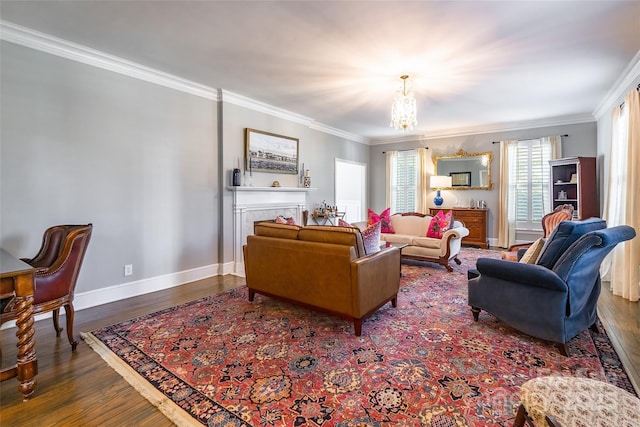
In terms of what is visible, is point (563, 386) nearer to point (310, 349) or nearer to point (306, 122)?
point (310, 349)

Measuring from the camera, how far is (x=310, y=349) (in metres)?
2.38

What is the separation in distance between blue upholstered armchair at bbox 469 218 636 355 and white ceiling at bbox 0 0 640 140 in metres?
1.80

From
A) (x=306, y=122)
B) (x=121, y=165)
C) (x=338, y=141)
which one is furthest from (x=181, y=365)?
(x=338, y=141)

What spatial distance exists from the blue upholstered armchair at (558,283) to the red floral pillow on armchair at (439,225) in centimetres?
235

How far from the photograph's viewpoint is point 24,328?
5.93 ft

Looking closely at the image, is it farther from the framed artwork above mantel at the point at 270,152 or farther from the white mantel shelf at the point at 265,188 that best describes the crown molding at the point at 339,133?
the white mantel shelf at the point at 265,188

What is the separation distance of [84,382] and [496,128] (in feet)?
25.3

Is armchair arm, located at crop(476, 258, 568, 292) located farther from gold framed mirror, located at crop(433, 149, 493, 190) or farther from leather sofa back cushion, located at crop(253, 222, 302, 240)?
gold framed mirror, located at crop(433, 149, 493, 190)

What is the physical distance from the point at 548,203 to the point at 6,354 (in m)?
8.13

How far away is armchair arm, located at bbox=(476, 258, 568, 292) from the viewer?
7.39 ft

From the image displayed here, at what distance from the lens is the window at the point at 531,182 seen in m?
6.25

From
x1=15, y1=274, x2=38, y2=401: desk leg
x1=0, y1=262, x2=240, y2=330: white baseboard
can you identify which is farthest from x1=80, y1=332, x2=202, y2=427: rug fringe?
x1=0, y1=262, x2=240, y2=330: white baseboard

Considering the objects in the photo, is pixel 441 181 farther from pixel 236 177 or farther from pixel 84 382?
pixel 84 382

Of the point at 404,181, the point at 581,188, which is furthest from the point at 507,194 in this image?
the point at 404,181
